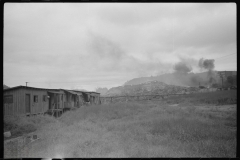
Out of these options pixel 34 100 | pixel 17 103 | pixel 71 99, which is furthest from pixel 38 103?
pixel 71 99

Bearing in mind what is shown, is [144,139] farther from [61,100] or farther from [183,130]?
[61,100]

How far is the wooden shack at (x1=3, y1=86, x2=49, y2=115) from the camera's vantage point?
9133mm

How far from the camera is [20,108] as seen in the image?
9.90 metres

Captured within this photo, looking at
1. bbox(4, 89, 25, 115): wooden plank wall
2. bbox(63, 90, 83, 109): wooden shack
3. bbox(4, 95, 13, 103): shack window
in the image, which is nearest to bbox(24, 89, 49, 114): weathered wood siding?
bbox(4, 89, 25, 115): wooden plank wall

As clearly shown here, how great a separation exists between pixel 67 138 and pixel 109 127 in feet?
8.15

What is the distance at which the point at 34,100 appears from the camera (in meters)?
11.8

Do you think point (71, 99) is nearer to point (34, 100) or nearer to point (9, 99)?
point (34, 100)

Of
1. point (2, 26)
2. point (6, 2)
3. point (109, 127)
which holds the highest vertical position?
point (6, 2)

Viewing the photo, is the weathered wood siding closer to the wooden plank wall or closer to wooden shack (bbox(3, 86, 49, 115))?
wooden shack (bbox(3, 86, 49, 115))

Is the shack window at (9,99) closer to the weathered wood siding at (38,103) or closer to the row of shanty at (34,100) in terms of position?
the row of shanty at (34,100)

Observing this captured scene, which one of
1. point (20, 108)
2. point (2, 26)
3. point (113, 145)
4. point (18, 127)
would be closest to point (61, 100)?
point (20, 108)

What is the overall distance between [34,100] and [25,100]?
136cm

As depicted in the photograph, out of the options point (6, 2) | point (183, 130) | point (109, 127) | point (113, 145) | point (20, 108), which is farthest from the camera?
point (20, 108)

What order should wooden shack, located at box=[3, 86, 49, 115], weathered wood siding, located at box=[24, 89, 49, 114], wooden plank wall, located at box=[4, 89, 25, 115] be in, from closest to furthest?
1. wooden shack, located at box=[3, 86, 49, 115]
2. wooden plank wall, located at box=[4, 89, 25, 115]
3. weathered wood siding, located at box=[24, 89, 49, 114]
